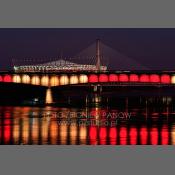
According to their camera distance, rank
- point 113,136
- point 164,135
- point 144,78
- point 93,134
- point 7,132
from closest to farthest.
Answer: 1. point 113,136
2. point 93,134
3. point 164,135
4. point 7,132
5. point 144,78

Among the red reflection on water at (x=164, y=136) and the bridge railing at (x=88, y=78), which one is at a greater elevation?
the bridge railing at (x=88, y=78)

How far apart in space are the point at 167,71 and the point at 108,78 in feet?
31.7

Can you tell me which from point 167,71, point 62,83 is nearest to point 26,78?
point 62,83

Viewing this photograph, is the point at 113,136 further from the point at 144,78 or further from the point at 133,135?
the point at 144,78

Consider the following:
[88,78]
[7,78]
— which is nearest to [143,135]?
[7,78]

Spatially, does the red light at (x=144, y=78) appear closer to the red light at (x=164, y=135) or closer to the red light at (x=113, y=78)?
the red light at (x=113, y=78)

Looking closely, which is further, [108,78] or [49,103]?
[108,78]

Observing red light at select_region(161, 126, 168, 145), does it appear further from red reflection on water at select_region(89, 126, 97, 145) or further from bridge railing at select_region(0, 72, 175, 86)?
bridge railing at select_region(0, 72, 175, 86)

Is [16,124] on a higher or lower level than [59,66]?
lower

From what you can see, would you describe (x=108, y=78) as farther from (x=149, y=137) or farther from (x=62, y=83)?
(x=149, y=137)

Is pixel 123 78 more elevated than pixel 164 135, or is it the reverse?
pixel 123 78

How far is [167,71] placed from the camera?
114562 millimetres

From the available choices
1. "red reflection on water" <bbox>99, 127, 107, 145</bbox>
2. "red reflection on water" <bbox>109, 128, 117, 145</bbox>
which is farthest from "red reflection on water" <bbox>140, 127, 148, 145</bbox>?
"red reflection on water" <bbox>99, 127, 107, 145</bbox>

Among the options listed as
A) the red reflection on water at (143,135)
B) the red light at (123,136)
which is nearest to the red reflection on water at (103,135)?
the red light at (123,136)
